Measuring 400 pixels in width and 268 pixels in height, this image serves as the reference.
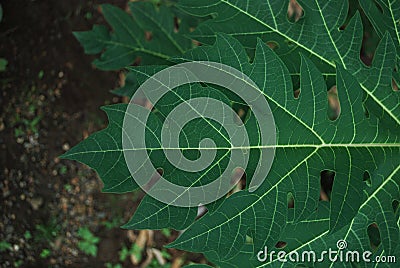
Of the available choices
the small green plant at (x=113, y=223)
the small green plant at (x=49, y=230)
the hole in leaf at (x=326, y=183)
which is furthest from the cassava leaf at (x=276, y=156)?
the small green plant at (x=49, y=230)

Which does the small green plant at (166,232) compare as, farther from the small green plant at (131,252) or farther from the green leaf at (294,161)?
the green leaf at (294,161)

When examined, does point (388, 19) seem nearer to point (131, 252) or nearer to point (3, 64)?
point (131, 252)

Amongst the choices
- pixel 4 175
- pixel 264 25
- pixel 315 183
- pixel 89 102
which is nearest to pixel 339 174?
pixel 315 183

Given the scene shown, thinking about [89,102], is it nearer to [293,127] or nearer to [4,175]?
[4,175]

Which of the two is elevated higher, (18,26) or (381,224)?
(381,224)

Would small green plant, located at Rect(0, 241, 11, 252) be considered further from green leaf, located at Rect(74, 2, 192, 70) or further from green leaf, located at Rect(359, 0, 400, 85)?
green leaf, located at Rect(359, 0, 400, 85)

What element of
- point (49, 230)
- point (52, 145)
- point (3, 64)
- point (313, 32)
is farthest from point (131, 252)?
point (313, 32)
